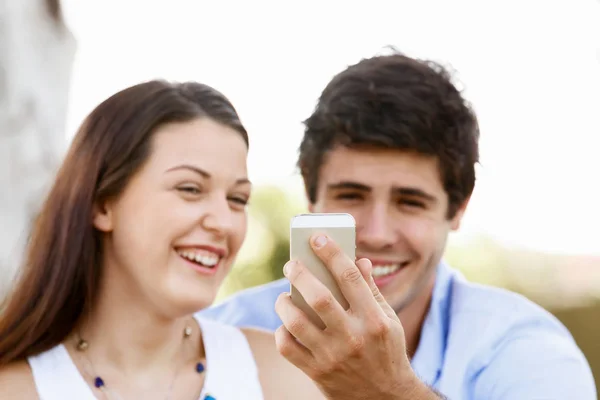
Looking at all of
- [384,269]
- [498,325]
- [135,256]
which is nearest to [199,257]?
[135,256]

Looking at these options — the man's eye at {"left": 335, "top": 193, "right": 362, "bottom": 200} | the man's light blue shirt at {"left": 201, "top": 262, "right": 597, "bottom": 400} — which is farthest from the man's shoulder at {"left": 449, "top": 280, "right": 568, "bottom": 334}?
the man's eye at {"left": 335, "top": 193, "right": 362, "bottom": 200}

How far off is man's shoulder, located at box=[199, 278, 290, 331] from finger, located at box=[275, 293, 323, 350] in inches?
67.7

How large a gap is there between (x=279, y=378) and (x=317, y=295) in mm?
1057

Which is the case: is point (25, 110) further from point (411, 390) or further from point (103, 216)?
point (411, 390)

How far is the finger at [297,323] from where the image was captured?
1883 mm

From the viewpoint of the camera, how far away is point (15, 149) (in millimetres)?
4562

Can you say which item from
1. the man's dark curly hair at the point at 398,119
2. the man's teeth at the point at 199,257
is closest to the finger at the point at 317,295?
the man's teeth at the point at 199,257

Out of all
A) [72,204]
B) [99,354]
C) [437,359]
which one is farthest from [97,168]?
[437,359]

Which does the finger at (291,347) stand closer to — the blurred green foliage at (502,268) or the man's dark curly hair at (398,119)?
the man's dark curly hair at (398,119)

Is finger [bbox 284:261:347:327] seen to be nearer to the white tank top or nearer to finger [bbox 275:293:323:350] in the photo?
finger [bbox 275:293:323:350]

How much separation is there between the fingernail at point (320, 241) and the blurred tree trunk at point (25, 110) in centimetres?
313

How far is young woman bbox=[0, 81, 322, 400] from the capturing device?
2.42 m

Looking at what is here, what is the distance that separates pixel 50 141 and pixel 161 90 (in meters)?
2.39

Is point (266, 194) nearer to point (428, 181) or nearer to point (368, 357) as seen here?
point (428, 181)
